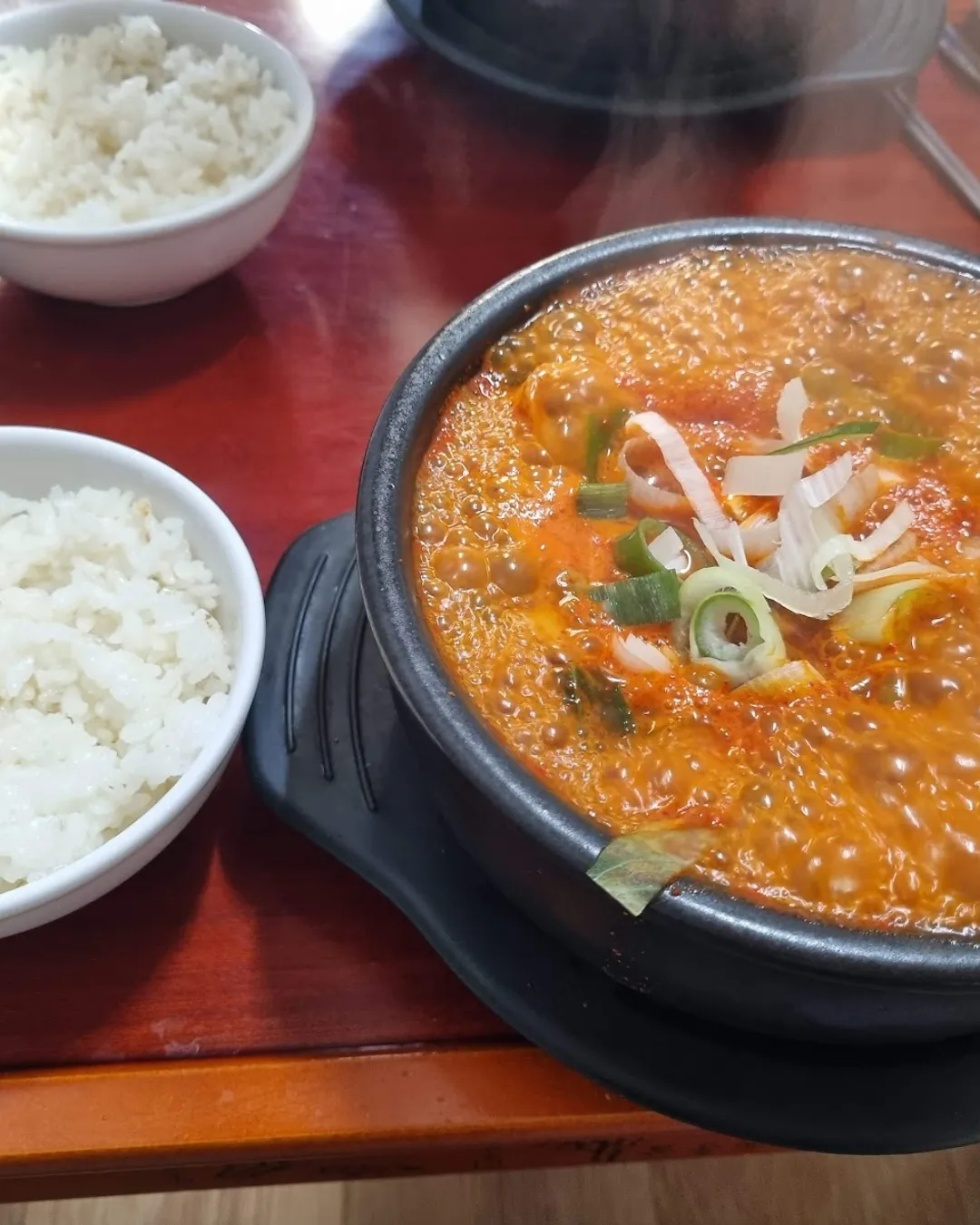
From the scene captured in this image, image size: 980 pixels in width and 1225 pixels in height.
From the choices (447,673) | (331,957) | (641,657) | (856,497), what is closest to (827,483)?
(856,497)

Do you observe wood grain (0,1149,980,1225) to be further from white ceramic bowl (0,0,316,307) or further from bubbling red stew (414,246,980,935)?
white ceramic bowl (0,0,316,307)

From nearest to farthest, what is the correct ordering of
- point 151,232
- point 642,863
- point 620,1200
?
1. point 642,863
2. point 151,232
3. point 620,1200

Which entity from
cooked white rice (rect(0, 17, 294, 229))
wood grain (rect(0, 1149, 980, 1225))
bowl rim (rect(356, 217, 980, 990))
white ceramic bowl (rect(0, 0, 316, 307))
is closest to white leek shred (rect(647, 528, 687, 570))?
bowl rim (rect(356, 217, 980, 990))

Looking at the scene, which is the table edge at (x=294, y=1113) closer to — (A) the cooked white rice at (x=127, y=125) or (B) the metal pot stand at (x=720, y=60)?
(A) the cooked white rice at (x=127, y=125)

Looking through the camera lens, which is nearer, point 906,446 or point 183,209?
point 906,446

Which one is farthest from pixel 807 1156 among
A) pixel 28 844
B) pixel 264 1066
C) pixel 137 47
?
pixel 137 47

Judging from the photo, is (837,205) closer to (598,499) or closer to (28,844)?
(598,499)

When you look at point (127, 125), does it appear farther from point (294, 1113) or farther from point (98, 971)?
point (294, 1113)
